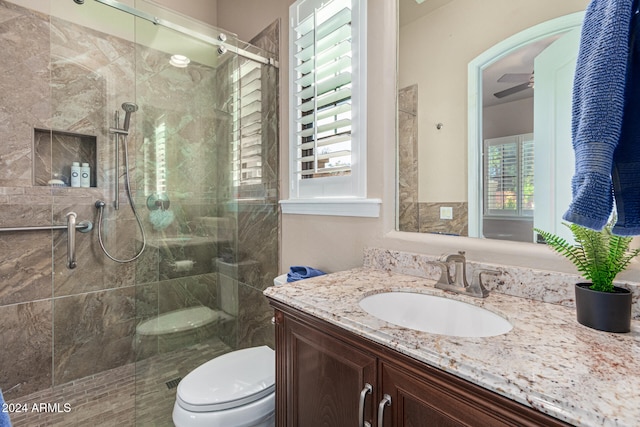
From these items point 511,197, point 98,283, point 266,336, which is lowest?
point 266,336

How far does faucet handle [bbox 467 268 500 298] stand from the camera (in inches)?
39.0

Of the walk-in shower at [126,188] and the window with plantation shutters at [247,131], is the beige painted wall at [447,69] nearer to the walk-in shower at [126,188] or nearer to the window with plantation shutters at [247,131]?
the window with plantation shutters at [247,131]

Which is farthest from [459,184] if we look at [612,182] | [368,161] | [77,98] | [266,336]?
[77,98]

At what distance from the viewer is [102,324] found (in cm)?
204

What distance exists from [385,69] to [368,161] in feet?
1.35

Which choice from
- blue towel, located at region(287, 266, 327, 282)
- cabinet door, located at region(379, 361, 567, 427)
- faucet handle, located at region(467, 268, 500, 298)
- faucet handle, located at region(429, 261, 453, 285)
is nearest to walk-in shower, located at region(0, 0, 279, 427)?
blue towel, located at region(287, 266, 327, 282)

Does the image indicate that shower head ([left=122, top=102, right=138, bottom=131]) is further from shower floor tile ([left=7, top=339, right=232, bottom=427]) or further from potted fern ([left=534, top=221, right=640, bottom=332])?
potted fern ([left=534, top=221, right=640, bottom=332])

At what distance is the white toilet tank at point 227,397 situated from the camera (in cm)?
112

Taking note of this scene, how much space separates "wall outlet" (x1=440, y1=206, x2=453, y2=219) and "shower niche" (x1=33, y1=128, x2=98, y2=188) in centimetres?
218

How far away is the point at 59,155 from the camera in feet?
6.48

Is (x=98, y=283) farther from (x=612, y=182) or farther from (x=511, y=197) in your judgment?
(x=612, y=182)

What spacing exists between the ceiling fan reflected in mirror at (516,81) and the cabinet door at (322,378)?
1.01 m

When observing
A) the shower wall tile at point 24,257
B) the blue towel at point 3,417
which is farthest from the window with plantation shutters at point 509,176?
the shower wall tile at point 24,257

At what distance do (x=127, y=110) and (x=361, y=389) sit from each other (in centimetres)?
211
